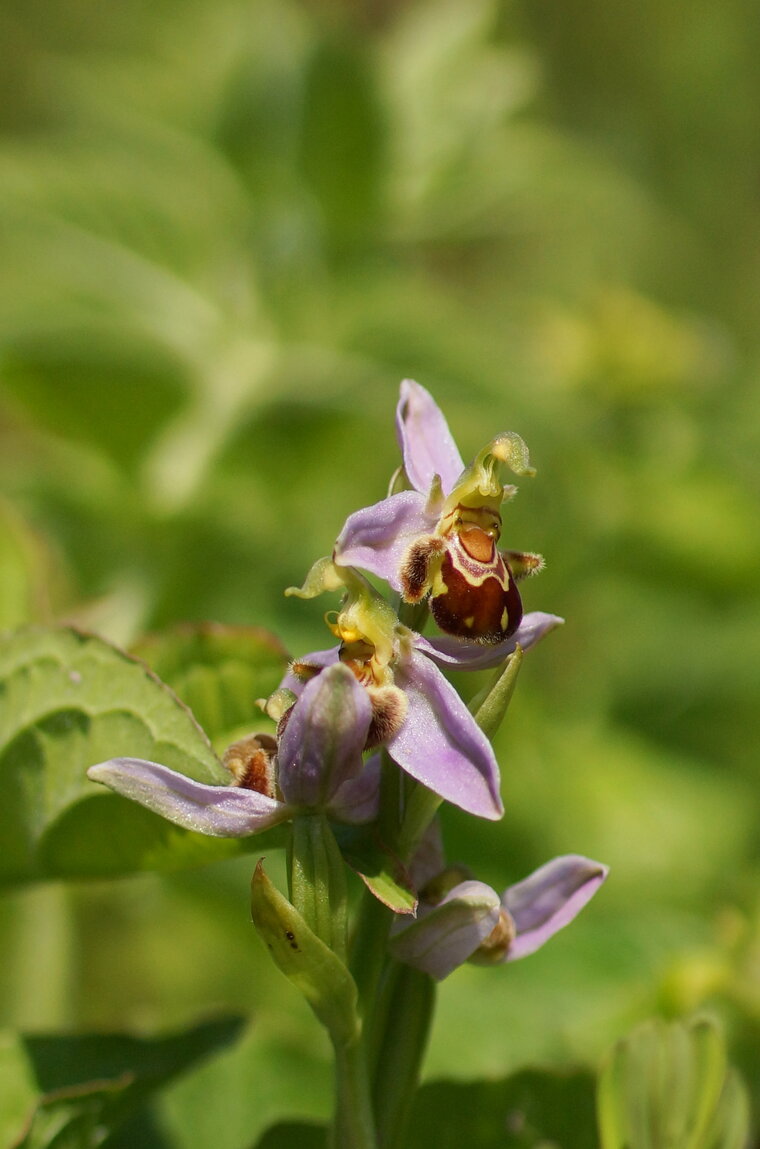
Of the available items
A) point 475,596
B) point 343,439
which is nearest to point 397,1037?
point 475,596

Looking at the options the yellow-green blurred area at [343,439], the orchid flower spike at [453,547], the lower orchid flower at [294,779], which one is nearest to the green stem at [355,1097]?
the lower orchid flower at [294,779]

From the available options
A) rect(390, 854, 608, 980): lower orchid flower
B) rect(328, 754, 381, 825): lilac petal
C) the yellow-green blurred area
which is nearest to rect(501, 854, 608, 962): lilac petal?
rect(390, 854, 608, 980): lower orchid flower

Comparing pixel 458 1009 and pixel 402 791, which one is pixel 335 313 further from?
pixel 402 791

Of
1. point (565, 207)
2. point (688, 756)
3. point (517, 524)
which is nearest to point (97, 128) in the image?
point (517, 524)

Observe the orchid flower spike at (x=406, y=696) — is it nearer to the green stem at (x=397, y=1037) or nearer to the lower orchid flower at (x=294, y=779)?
the lower orchid flower at (x=294, y=779)

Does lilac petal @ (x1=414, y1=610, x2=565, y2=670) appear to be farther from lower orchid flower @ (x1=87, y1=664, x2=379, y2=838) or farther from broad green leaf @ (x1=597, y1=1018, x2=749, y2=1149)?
broad green leaf @ (x1=597, y1=1018, x2=749, y2=1149)
